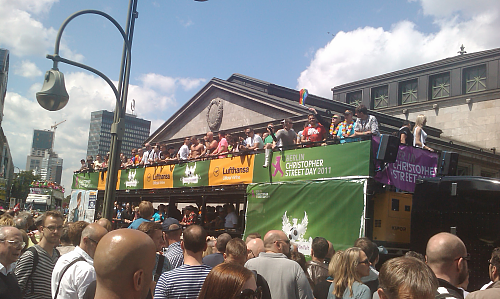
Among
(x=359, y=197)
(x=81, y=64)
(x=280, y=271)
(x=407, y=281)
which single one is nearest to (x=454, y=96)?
(x=359, y=197)

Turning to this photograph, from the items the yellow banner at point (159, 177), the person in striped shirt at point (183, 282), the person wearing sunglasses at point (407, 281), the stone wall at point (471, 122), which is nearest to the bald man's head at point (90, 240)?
the person in striped shirt at point (183, 282)

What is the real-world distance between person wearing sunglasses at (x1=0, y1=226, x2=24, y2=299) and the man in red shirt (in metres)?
8.56

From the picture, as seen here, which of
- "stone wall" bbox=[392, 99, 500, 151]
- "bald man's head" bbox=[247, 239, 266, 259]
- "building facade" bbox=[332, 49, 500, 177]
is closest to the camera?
"bald man's head" bbox=[247, 239, 266, 259]

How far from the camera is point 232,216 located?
13.7m

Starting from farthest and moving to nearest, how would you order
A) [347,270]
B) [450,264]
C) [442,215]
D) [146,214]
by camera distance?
[442,215]
[146,214]
[347,270]
[450,264]

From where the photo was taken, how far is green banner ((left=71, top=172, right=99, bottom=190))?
2152cm

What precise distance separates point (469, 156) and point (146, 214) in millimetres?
22864

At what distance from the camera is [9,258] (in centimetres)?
366

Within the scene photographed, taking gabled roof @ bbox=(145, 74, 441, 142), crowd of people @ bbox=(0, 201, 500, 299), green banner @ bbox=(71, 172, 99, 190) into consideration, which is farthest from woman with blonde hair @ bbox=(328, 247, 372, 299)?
gabled roof @ bbox=(145, 74, 441, 142)

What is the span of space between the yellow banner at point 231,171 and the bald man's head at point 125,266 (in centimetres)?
1075

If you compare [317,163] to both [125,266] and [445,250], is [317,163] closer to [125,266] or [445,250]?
[445,250]

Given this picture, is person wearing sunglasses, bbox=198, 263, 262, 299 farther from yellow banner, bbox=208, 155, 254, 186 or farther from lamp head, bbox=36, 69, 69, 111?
yellow banner, bbox=208, 155, 254, 186

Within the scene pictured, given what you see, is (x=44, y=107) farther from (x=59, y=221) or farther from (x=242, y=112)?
(x=242, y=112)

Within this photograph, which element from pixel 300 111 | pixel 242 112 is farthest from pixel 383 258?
pixel 242 112
